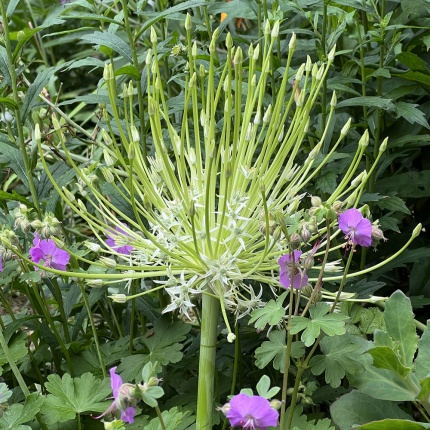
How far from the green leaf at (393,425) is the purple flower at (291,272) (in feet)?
0.63

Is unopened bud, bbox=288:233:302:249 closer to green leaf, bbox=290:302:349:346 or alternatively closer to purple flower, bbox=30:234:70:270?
green leaf, bbox=290:302:349:346

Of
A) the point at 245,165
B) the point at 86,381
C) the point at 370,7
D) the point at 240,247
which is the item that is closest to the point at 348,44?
the point at 370,7

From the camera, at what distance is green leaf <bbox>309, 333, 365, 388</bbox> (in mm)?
961

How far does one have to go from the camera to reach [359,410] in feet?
3.20

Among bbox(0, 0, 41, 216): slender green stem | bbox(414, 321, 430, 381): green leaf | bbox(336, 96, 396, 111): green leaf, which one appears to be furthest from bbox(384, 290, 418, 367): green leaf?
bbox(0, 0, 41, 216): slender green stem

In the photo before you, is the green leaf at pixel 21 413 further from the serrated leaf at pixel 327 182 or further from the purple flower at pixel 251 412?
the serrated leaf at pixel 327 182

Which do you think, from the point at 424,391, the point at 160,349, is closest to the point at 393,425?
the point at 424,391

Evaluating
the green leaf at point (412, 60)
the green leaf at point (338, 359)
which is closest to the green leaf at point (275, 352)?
the green leaf at point (338, 359)

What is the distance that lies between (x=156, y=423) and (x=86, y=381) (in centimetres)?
18

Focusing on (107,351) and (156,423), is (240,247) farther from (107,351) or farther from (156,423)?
(107,351)

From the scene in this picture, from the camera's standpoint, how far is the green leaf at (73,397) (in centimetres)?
105

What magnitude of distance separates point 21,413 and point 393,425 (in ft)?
1.71

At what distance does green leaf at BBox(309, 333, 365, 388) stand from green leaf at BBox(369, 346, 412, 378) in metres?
0.10

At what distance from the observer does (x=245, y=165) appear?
41.4 inches
